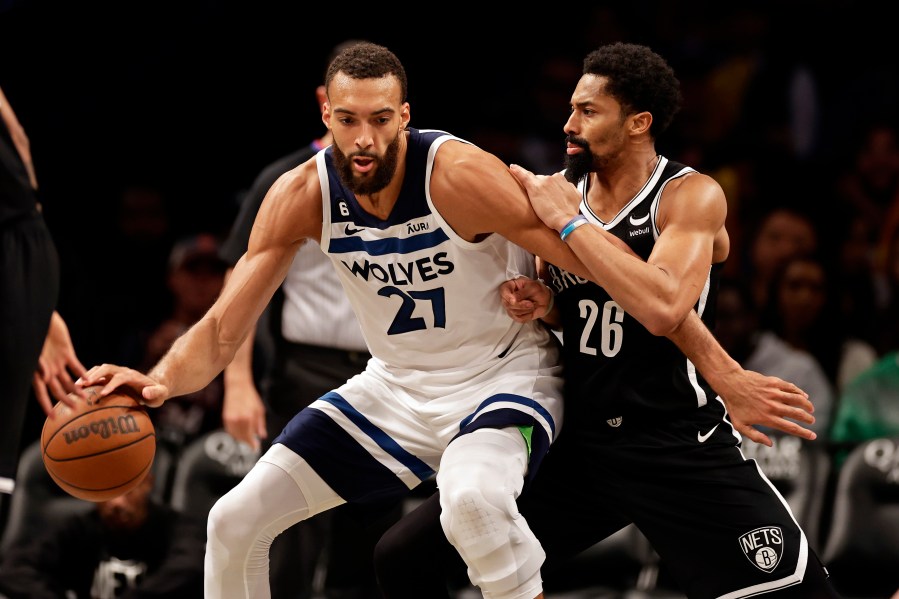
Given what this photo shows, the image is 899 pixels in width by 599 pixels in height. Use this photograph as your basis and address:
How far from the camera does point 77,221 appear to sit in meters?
8.41

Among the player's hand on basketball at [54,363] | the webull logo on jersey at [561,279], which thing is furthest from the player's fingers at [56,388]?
the webull logo on jersey at [561,279]

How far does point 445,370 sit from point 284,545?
4.62ft

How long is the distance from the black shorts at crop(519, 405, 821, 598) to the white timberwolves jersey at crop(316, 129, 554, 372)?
1.45ft

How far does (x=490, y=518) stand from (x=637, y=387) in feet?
2.37

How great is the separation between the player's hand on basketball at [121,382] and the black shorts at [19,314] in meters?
0.81

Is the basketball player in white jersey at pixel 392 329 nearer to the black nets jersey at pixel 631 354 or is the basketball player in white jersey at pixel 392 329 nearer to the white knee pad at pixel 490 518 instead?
the white knee pad at pixel 490 518

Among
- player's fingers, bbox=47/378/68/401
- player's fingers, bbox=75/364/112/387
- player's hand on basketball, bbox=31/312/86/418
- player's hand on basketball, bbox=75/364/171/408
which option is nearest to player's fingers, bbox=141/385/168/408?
player's hand on basketball, bbox=75/364/171/408

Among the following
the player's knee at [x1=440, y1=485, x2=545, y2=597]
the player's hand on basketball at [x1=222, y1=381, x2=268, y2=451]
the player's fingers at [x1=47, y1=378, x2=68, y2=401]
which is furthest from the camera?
the player's hand on basketball at [x1=222, y1=381, x2=268, y2=451]

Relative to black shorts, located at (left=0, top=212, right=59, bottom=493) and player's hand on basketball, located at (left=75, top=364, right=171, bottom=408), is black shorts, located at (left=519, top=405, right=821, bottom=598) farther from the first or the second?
black shorts, located at (left=0, top=212, right=59, bottom=493)

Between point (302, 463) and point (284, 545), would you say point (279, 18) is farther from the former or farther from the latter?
point (302, 463)

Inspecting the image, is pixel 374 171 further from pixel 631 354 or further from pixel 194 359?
pixel 631 354

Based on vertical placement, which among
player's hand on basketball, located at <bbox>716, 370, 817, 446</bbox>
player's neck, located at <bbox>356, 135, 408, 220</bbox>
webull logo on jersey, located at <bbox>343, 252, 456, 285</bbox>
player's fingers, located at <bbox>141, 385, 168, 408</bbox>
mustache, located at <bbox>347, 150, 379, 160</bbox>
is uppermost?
mustache, located at <bbox>347, 150, 379, 160</bbox>

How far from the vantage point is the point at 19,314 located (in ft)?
14.8

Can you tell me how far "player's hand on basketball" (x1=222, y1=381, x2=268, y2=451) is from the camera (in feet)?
16.9
